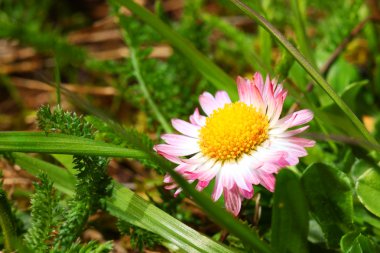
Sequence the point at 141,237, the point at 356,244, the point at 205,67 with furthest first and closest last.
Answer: the point at 205,67
the point at 141,237
the point at 356,244

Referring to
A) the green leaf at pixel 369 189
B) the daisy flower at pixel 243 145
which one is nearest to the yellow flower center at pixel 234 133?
the daisy flower at pixel 243 145

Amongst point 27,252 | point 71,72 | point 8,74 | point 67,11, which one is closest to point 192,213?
point 27,252

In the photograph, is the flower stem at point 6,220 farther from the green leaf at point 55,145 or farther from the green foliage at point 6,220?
the green leaf at point 55,145

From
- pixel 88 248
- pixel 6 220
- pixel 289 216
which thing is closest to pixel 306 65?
pixel 289 216

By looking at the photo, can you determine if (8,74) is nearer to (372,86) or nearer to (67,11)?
(67,11)

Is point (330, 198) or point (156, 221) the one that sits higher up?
point (156, 221)

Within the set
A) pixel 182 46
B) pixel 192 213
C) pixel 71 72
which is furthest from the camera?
pixel 71 72

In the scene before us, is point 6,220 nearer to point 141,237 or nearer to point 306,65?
point 141,237

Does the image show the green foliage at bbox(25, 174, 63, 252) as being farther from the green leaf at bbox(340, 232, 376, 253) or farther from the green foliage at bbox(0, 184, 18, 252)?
the green leaf at bbox(340, 232, 376, 253)
